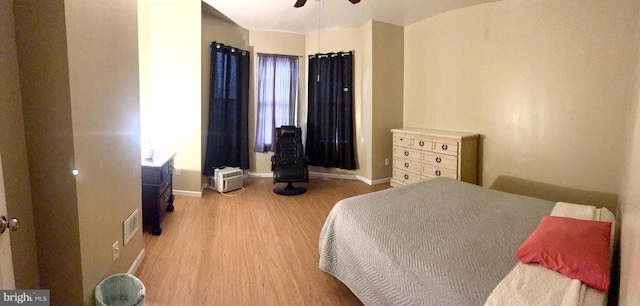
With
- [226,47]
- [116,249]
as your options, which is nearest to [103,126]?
[116,249]

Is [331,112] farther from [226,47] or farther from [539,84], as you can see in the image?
[539,84]

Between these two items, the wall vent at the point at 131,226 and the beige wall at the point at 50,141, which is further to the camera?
the wall vent at the point at 131,226

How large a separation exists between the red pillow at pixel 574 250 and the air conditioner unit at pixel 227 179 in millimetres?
3716

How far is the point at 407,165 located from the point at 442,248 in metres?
2.97

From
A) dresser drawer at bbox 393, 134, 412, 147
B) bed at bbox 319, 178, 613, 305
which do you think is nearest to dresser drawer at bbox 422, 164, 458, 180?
dresser drawer at bbox 393, 134, 412, 147

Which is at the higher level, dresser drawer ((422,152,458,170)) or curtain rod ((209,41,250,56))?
curtain rod ((209,41,250,56))

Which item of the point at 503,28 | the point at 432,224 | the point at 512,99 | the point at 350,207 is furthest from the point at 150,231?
the point at 503,28

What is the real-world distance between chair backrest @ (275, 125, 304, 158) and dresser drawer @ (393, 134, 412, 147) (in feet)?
4.65

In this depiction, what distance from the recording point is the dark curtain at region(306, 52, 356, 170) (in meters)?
5.08

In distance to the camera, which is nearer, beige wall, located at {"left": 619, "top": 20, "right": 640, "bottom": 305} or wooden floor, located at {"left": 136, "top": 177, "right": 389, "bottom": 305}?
beige wall, located at {"left": 619, "top": 20, "right": 640, "bottom": 305}

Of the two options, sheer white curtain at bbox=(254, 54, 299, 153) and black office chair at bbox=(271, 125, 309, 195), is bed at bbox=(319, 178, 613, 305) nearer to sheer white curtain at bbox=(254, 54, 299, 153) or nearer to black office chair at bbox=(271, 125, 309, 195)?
black office chair at bbox=(271, 125, 309, 195)

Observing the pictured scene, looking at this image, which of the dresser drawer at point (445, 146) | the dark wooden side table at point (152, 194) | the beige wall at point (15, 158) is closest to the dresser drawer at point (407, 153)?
the dresser drawer at point (445, 146)

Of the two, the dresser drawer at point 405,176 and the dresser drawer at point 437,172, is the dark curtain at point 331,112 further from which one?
the dresser drawer at point 437,172

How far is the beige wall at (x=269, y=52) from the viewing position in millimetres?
5156
